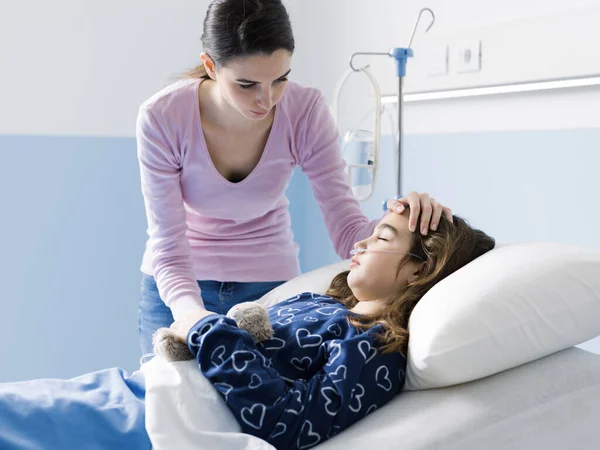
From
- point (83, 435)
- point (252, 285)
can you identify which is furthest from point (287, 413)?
point (252, 285)

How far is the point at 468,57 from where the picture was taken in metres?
2.27

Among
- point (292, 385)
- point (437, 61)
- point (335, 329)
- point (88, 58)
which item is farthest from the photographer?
point (88, 58)

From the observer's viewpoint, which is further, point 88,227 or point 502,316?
point 88,227

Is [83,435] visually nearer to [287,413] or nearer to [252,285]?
[287,413]

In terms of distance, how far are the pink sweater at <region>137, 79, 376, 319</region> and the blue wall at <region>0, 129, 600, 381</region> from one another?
620mm

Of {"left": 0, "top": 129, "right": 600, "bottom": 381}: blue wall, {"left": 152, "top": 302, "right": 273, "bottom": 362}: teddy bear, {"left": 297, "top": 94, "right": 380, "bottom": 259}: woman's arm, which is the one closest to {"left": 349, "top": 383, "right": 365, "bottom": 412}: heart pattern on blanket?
{"left": 152, "top": 302, "right": 273, "bottom": 362}: teddy bear

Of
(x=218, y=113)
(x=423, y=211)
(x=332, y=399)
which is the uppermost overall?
(x=218, y=113)

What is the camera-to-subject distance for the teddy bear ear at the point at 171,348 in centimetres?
144

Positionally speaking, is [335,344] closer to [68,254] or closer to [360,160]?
[360,160]

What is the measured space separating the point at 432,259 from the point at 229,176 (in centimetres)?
55

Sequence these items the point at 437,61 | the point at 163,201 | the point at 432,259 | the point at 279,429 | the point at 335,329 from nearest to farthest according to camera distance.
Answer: the point at 279,429 → the point at 335,329 → the point at 432,259 → the point at 163,201 → the point at 437,61

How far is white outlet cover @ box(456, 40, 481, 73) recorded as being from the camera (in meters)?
2.24

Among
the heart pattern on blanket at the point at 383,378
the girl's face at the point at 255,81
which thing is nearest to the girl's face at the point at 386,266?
the heart pattern on blanket at the point at 383,378

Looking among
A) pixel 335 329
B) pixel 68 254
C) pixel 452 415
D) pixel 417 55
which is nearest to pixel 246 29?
pixel 335 329
